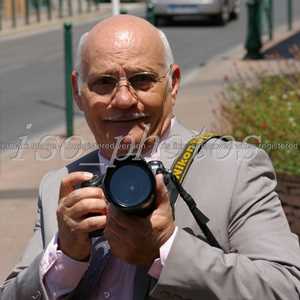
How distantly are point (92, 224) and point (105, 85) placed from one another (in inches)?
19.4

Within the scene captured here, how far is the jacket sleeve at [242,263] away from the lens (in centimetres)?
231

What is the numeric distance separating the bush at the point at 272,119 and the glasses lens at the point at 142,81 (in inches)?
123

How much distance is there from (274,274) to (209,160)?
42 cm

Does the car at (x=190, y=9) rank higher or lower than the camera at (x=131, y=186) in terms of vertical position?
lower

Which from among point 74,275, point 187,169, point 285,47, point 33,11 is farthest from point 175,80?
point 33,11


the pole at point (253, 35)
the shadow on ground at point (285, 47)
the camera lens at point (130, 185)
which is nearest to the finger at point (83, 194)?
the camera lens at point (130, 185)

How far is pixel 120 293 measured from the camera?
260cm

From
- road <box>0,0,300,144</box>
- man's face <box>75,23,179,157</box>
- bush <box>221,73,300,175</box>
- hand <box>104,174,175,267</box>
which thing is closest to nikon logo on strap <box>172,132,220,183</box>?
man's face <box>75,23,179,157</box>

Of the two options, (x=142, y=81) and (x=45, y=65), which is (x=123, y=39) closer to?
(x=142, y=81)

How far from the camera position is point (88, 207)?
2301mm

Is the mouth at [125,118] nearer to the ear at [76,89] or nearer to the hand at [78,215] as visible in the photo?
the ear at [76,89]

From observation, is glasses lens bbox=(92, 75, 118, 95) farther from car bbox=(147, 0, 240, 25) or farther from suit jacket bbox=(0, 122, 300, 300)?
car bbox=(147, 0, 240, 25)

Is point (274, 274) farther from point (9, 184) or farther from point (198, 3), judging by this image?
point (198, 3)

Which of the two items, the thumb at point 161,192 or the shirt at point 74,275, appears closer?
the thumb at point 161,192
